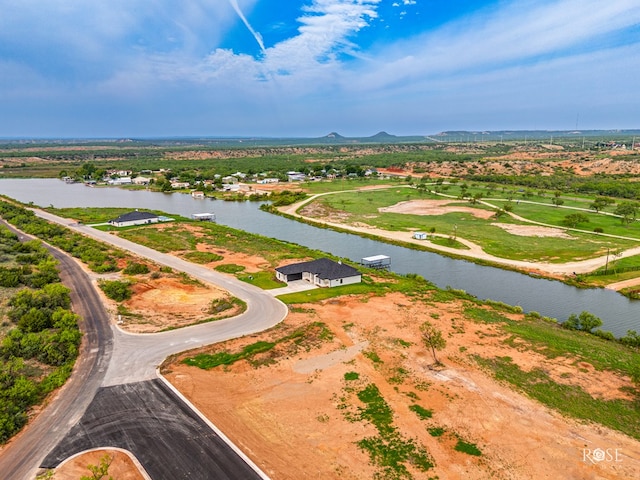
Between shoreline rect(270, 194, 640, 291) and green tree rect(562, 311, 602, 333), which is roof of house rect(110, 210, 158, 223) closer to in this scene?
shoreline rect(270, 194, 640, 291)

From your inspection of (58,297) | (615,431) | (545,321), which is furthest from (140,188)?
(615,431)

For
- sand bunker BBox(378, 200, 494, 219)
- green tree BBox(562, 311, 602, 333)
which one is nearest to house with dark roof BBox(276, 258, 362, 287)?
green tree BBox(562, 311, 602, 333)

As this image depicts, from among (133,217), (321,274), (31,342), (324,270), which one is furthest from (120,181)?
(31,342)

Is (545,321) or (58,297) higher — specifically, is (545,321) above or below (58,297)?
below

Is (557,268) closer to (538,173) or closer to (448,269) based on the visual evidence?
(448,269)

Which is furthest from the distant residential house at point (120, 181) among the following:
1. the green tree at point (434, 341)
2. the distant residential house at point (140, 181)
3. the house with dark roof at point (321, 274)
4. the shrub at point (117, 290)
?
the green tree at point (434, 341)

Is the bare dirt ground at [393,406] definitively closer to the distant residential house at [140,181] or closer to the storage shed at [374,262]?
the storage shed at [374,262]
